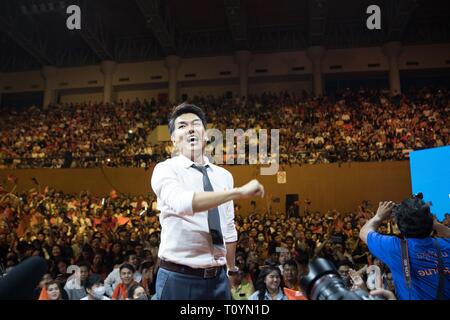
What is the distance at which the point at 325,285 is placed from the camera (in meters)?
1.05

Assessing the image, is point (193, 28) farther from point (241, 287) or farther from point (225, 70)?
point (241, 287)

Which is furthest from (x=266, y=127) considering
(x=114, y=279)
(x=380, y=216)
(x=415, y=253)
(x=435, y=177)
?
(x=415, y=253)

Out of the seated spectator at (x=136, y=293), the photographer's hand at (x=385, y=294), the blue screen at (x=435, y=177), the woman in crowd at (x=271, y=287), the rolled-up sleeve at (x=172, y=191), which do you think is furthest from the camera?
the blue screen at (x=435, y=177)

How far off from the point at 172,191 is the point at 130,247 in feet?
18.4

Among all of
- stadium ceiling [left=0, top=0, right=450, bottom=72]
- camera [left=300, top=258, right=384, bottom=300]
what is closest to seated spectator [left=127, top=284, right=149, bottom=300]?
camera [left=300, top=258, right=384, bottom=300]

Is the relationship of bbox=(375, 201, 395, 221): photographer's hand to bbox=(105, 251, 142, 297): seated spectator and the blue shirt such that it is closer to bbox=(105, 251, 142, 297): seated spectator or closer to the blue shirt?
the blue shirt

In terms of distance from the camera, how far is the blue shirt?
196 centimetres

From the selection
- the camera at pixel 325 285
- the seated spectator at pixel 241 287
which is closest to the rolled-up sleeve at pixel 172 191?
the camera at pixel 325 285

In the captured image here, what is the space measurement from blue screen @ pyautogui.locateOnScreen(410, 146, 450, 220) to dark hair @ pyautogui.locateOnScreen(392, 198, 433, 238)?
469cm

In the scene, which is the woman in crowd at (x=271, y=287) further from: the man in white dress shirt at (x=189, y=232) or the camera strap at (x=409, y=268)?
the man in white dress shirt at (x=189, y=232)

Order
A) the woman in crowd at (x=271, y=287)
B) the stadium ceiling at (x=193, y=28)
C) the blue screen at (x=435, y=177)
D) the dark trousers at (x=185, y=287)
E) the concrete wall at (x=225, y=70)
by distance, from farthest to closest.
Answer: the concrete wall at (x=225, y=70) < the stadium ceiling at (x=193, y=28) < the blue screen at (x=435, y=177) < the woman in crowd at (x=271, y=287) < the dark trousers at (x=185, y=287)

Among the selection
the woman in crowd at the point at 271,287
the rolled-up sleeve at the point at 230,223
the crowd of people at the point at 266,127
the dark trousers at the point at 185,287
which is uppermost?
the crowd of people at the point at 266,127

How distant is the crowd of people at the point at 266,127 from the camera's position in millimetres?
11938

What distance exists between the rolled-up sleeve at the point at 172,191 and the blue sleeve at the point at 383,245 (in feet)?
3.86
